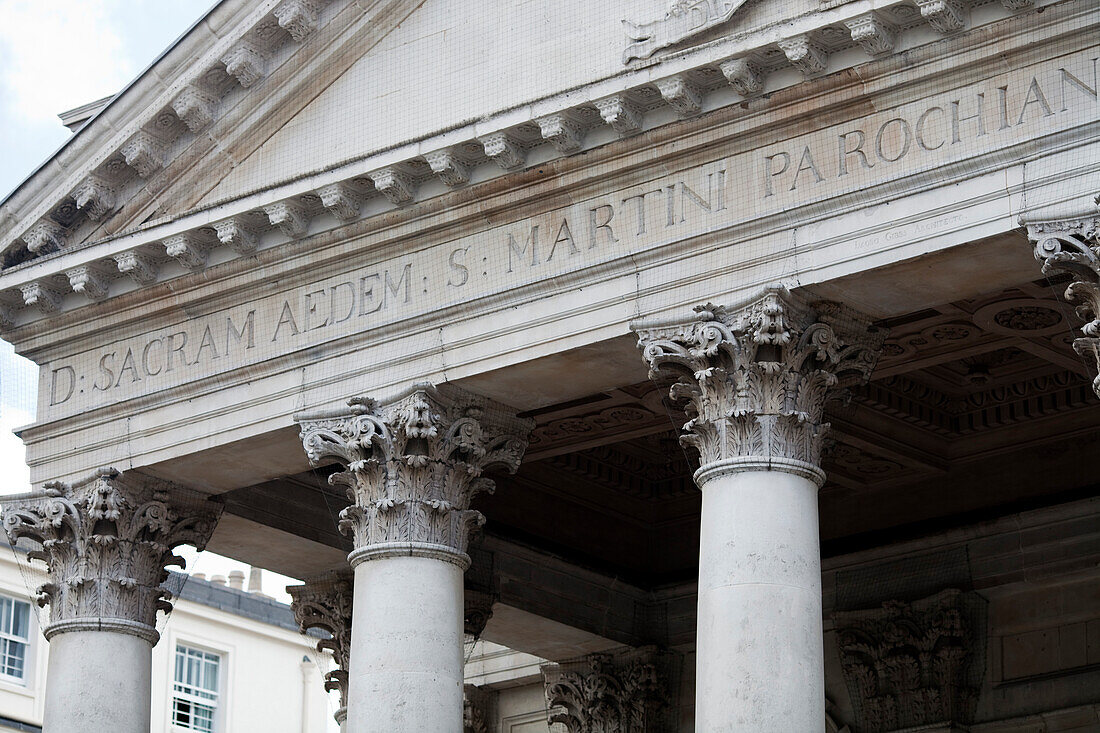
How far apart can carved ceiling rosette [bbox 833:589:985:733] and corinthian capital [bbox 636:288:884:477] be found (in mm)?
8098

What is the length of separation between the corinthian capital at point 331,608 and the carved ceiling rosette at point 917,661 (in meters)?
6.50

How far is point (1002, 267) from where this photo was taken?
20219mm

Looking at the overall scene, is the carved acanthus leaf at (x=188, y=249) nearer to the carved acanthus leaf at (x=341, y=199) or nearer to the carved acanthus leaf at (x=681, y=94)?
the carved acanthus leaf at (x=341, y=199)

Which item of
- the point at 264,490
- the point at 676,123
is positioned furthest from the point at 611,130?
the point at 264,490

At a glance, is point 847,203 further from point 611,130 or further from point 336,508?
point 336,508

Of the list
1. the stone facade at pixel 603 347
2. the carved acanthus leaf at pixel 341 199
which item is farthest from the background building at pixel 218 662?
the carved acanthus leaf at pixel 341 199

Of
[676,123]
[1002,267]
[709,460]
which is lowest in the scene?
[709,460]

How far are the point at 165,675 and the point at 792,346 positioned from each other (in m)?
30.6

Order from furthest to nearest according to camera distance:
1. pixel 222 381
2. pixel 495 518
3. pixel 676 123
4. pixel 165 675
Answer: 1. pixel 165 675
2. pixel 495 518
3. pixel 222 381
4. pixel 676 123

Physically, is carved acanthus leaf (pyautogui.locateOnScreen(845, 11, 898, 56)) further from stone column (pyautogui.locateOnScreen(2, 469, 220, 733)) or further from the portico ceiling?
stone column (pyautogui.locateOnScreen(2, 469, 220, 733))

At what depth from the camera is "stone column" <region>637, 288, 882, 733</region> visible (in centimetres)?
1967

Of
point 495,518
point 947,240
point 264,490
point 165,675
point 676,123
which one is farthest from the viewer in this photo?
point 165,675

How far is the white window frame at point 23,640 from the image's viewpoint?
1785 inches

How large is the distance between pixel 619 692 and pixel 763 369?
36.9 ft
